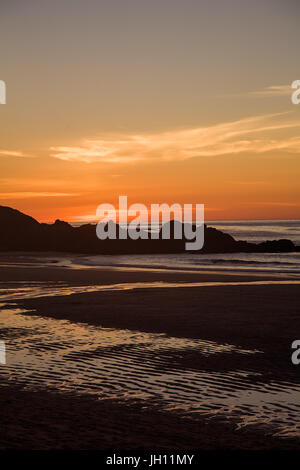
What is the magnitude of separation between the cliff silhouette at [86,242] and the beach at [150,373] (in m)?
39.2

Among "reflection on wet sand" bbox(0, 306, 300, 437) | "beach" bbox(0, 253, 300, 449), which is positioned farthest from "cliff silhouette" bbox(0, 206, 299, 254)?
"reflection on wet sand" bbox(0, 306, 300, 437)

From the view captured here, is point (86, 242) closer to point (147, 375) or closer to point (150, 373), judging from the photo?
point (150, 373)

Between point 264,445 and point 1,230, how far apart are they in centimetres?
6382

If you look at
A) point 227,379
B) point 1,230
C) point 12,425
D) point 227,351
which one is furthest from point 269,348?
point 1,230

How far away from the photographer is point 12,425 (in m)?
7.25

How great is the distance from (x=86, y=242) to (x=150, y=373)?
53.4m

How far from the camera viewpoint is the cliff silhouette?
59750 millimetres

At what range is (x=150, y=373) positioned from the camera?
9.95 metres

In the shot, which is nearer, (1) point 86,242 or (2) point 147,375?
(2) point 147,375

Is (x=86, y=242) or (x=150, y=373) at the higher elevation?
(x=86, y=242)

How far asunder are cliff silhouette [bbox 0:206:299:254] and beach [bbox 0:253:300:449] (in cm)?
3923

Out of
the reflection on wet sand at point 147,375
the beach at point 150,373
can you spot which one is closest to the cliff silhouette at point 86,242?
the beach at point 150,373

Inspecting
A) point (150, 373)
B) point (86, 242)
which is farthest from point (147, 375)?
point (86, 242)
